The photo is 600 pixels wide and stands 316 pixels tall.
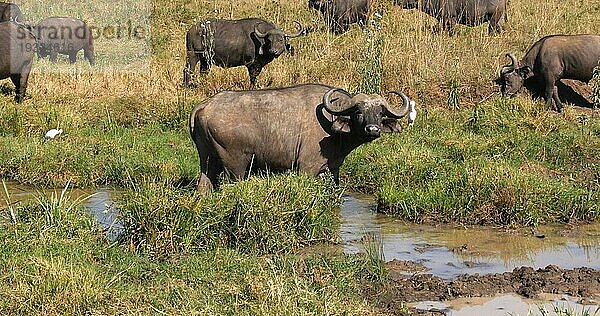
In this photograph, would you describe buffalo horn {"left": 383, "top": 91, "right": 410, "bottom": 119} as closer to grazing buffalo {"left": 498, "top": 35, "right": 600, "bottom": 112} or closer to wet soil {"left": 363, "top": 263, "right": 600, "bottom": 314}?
wet soil {"left": 363, "top": 263, "right": 600, "bottom": 314}

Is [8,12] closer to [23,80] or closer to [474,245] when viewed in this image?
[23,80]

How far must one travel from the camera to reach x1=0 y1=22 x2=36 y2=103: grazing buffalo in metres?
12.4

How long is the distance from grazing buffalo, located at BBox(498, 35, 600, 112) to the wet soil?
22.2 ft

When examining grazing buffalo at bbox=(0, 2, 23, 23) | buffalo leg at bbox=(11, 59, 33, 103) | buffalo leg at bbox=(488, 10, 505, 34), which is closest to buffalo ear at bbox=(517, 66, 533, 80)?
buffalo leg at bbox=(488, 10, 505, 34)

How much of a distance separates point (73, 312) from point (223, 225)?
5.73 feet

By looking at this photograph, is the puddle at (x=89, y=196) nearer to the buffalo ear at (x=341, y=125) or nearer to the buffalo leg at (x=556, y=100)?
the buffalo ear at (x=341, y=125)

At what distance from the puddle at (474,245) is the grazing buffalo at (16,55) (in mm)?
6593

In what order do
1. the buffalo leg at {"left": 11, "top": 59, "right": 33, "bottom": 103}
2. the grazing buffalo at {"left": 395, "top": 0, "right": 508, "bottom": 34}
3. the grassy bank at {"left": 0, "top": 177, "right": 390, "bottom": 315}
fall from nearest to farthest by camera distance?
the grassy bank at {"left": 0, "top": 177, "right": 390, "bottom": 315} < the buffalo leg at {"left": 11, "top": 59, "right": 33, "bottom": 103} < the grazing buffalo at {"left": 395, "top": 0, "right": 508, "bottom": 34}

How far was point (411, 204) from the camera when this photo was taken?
741cm

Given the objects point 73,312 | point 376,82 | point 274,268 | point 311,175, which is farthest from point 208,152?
point 376,82

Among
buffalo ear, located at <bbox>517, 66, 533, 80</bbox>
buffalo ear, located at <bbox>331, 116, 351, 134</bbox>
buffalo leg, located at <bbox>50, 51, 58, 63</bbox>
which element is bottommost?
buffalo leg, located at <bbox>50, 51, 58, 63</bbox>

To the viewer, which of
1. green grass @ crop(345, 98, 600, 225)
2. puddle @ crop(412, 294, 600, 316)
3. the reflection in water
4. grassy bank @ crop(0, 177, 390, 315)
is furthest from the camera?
green grass @ crop(345, 98, 600, 225)

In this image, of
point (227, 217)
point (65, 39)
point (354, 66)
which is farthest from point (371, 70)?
point (65, 39)

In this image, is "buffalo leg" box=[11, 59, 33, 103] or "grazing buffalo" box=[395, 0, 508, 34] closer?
"buffalo leg" box=[11, 59, 33, 103]
